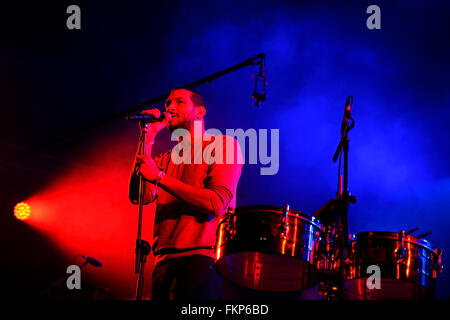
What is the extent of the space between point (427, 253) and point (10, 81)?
19.1 feet

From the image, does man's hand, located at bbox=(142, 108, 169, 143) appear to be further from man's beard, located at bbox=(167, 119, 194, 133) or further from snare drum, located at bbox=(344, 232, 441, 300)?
snare drum, located at bbox=(344, 232, 441, 300)

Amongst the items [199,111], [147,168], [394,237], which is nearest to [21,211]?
[199,111]

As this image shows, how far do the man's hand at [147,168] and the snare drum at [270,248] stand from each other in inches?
29.8

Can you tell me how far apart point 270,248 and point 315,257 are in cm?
35

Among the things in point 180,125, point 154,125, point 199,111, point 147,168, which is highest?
point 199,111

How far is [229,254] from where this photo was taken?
3.29 meters

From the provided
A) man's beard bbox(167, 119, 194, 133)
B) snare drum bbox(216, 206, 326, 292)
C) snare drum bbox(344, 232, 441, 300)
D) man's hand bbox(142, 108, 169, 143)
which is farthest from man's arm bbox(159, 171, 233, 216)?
snare drum bbox(344, 232, 441, 300)

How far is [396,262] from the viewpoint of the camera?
3746 mm

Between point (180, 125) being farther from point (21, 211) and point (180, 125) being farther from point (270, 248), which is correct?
point (21, 211)

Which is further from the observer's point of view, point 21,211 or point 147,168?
point 21,211

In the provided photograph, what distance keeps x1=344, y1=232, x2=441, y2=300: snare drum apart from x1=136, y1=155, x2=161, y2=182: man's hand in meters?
1.82

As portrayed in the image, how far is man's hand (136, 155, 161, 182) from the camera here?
2.80 metres
